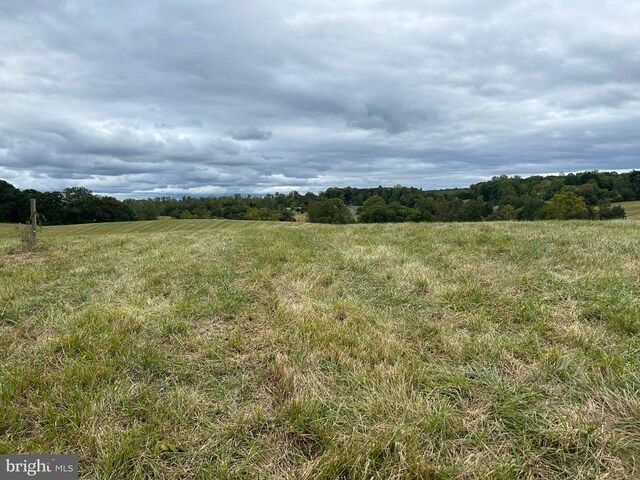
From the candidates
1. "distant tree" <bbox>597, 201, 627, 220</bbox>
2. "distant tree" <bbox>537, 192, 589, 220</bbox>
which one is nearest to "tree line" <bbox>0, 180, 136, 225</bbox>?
"distant tree" <bbox>537, 192, 589, 220</bbox>

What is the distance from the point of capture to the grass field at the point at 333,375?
6.76 ft

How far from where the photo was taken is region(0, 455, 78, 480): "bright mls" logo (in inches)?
80.3

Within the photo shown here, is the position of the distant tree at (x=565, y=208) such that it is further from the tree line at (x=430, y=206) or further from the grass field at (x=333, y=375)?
the grass field at (x=333, y=375)

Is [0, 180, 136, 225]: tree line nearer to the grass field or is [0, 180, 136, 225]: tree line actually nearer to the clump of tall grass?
the clump of tall grass

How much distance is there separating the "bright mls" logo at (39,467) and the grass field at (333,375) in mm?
61

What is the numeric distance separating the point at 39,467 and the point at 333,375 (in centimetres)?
212

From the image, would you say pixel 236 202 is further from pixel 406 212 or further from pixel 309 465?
pixel 309 465

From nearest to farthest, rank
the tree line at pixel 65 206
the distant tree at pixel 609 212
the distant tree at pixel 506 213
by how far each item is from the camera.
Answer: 1. the distant tree at pixel 609 212
2. the distant tree at pixel 506 213
3. the tree line at pixel 65 206

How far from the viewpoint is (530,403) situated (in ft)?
8.07

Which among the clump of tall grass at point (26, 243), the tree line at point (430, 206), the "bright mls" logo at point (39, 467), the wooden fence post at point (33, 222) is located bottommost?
the "bright mls" logo at point (39, 467)

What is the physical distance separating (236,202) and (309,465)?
121 metres

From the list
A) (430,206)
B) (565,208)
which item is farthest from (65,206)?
(565,208)

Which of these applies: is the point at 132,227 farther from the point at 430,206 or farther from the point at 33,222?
the point at 430,206

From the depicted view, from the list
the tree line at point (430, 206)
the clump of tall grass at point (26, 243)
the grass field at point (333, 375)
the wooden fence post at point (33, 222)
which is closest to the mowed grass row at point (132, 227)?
the tree line at point (430, 206)
